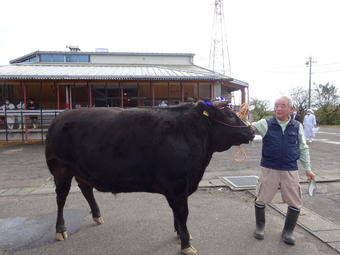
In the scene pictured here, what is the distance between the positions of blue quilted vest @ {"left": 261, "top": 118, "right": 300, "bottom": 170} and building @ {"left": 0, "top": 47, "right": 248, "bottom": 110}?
1768mm

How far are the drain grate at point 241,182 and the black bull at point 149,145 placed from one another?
2400 millimetres

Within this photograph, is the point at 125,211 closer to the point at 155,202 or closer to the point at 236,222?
the point at 155,202

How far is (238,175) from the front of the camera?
21.2 ft

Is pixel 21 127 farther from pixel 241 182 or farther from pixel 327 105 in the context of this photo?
pixel 327 105

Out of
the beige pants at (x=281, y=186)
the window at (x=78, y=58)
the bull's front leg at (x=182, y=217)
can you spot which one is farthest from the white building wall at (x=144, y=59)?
the bull's front leg at (x=182, y=217)

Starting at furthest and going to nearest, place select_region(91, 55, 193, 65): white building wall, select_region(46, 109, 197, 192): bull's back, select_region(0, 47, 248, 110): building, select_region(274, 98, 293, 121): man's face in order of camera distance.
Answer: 1. select_region(91, 55, 193, 65): white building wall
2. select_region(0, 47, 248, 110): building
3. select_region(274, 98, 293, 121): man's face
4. select_region(46, 109, 197, 192): bull's back

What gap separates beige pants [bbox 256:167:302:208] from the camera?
3.37 m

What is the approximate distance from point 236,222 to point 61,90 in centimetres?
1851

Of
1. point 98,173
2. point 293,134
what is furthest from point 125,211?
point 293,134

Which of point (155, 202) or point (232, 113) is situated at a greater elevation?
point (232, 113)

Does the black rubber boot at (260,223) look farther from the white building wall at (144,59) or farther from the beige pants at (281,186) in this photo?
the white building wall at (144,59)

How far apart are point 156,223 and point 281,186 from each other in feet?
6.01

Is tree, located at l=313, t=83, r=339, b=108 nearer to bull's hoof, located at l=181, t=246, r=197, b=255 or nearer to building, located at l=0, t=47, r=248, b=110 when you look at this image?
building, located at l=0, t=47, r=248, b=110

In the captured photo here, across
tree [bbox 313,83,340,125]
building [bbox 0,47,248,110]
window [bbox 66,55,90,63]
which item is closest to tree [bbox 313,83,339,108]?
tree [bbox 313,83,340,125]
